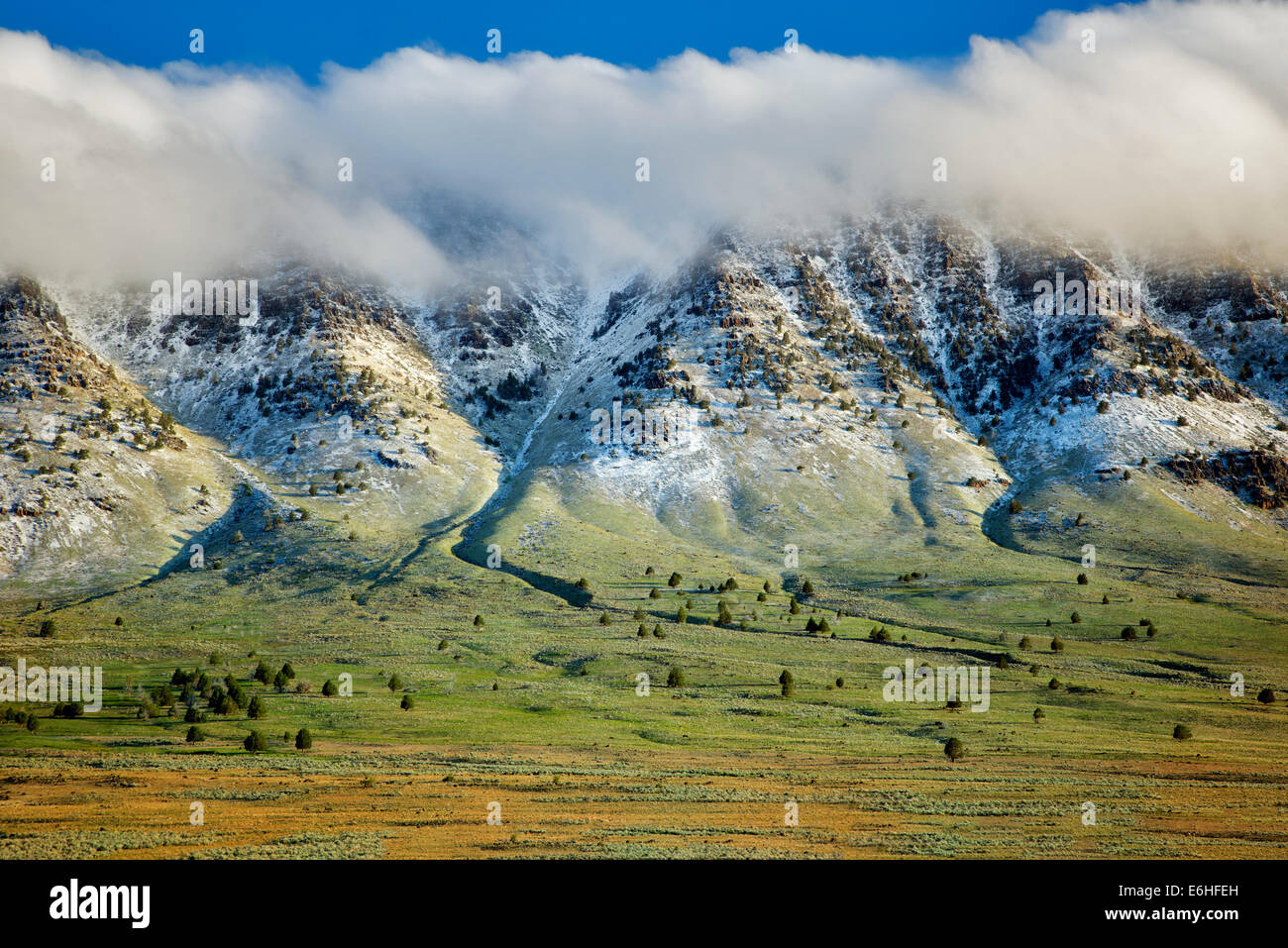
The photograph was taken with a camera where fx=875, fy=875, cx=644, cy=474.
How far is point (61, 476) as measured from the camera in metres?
142

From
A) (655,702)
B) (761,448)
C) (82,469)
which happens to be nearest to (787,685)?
(655,702)

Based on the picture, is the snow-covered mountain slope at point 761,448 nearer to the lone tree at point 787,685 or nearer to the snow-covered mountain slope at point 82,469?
the snow-covered mountain slope at point 82,469

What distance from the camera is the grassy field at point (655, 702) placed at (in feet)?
125

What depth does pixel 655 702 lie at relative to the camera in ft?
242

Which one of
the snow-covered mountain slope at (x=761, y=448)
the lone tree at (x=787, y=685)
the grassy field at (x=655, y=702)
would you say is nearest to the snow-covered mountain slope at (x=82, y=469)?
the snow-covered mountain slope at (x=761, y=448)

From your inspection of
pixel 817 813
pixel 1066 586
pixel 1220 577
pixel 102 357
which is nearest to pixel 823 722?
pixel 817 813

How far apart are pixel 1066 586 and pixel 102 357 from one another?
198 meters

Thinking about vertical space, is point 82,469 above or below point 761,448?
below

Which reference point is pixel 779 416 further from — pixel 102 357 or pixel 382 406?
pixel 102 357

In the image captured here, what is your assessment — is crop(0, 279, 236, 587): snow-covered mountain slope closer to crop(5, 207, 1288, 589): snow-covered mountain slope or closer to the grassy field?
crop(5, 207, 1288, 589): snow-covered mountain slope

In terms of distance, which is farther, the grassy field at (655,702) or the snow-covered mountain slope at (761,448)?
the snow-covered mountain slope at (761,448)

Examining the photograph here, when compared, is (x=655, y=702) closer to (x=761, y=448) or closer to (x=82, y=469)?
(x=761, y=448)

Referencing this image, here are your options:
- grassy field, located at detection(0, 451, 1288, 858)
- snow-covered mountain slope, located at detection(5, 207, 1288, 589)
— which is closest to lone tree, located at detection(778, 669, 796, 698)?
grassy field, located at detection(0, 451, 1288, 858)

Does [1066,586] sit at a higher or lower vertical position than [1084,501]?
lower
